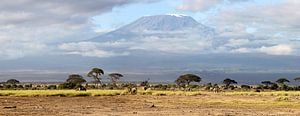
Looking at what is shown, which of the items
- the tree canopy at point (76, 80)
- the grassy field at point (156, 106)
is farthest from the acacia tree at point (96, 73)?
the grassy field at point (156, 106)

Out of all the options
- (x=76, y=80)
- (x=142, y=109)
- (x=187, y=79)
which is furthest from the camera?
(x=76, y=80)

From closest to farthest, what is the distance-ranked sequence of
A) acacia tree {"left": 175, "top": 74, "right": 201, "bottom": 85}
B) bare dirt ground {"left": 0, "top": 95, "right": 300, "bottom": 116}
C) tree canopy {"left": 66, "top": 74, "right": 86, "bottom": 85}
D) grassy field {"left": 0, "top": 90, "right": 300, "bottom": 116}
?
bare dirt ground {"left": 0, "top": 95, "right": 300, "bottom": 116}, grassy field {"left": 0, "top": 90, "right": 300, "bottom": 116}, acacia tree {"left": 175, "top": 74, "right": 201, "bottom": 85}, tree canopy {"left": 66, "top": 74, "right": 86, "bottom": 85}

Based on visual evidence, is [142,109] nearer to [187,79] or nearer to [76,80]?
[187,79]

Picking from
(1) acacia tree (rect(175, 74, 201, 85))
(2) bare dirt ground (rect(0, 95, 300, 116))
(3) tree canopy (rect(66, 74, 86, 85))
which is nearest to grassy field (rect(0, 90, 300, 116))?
(2) bare dirt ground (rect(0, 95, 300, 116))

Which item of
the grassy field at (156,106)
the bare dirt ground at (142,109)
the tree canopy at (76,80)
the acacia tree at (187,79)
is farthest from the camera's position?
the tree canopy at (76,80)

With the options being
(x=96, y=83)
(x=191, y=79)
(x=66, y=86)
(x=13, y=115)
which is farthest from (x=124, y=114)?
(x=96, y=83)

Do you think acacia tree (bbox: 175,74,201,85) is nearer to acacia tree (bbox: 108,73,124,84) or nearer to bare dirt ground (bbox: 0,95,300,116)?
acacia tree (bbox: 108,73,124,84)

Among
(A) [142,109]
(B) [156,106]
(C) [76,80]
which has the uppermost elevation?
(C) [76,80]

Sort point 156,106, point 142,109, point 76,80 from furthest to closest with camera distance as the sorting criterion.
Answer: point 76,80, point 156,106, point 142,109

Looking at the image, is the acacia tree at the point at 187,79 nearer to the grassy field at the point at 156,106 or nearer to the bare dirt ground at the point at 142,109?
the grassy field at the point at 156,106

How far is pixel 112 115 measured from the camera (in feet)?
126

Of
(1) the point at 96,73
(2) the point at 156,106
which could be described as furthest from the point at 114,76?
(2) the point at 156,106

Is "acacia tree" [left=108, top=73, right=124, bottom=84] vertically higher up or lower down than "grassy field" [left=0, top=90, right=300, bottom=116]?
higher up

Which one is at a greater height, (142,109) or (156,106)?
(156,106)
